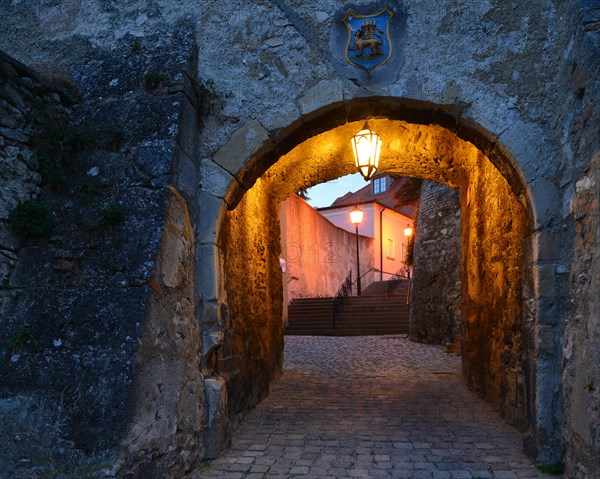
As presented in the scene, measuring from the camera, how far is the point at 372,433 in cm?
382

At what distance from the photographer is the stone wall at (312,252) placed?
47.1ft

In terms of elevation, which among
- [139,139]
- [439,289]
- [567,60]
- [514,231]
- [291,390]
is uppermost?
[567,60]

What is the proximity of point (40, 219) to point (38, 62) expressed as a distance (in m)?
1.61

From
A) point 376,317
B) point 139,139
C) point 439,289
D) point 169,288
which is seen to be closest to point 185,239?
point 169,288

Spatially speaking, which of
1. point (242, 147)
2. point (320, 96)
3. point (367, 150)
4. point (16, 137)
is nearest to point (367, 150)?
point (367, 150)

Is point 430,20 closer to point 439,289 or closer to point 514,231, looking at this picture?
point 514,231

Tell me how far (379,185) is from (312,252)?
1301 centimetres

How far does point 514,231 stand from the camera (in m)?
3.90

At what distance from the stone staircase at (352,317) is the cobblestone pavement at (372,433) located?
6.67m

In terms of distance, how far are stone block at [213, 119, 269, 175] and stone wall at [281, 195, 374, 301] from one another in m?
9.89

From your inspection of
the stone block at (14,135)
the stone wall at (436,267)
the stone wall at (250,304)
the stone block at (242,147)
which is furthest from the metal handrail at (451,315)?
the stone block at (14,135)

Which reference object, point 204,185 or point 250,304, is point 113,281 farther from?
point 250,304

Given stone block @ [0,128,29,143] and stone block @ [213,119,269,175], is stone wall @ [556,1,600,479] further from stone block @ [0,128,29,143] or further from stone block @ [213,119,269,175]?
stone block @ [0,128,29,143]

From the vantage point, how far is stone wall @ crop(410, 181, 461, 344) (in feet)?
32.7
